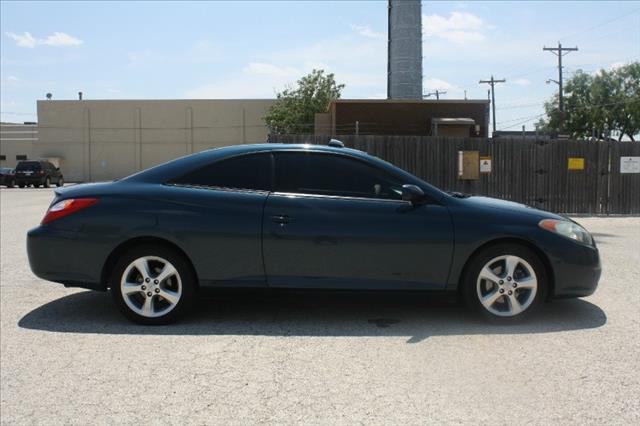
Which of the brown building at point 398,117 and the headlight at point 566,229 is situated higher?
the brown building at point 398,117

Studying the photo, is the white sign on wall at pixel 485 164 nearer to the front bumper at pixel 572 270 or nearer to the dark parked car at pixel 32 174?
the front bumper at pixel 572 270

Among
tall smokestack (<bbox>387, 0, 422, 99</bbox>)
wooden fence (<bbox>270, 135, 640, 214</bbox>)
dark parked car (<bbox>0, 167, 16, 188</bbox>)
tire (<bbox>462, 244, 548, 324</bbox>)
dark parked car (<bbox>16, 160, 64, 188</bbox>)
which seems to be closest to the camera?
tire (<bbox>462, 244, 548, 324</bbox>)

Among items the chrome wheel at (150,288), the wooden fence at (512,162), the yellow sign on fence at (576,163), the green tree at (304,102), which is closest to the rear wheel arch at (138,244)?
the chrome wheel at (150,288)

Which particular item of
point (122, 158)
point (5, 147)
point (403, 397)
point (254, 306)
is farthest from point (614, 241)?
point (5, 147)

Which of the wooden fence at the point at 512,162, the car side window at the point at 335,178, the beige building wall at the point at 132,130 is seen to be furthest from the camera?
the beige building wall at the point at 132,130

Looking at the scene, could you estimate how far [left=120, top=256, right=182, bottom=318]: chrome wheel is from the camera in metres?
5.02

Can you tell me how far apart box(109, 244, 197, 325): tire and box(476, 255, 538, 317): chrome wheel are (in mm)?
2534

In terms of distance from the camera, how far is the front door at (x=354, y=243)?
4.97 metres

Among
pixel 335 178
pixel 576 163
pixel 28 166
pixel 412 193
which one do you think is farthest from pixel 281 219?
pixel 28 166

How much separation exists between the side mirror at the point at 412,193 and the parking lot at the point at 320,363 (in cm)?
85

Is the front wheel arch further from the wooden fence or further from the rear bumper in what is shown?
the wooden fence

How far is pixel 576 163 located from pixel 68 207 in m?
13.6

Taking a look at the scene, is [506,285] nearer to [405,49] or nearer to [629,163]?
[629,163]

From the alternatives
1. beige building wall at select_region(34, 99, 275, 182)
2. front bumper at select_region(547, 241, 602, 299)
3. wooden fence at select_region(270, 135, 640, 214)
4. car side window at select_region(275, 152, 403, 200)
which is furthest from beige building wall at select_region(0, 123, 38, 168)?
front bumper at select_region(547, 241, 602, 299)
